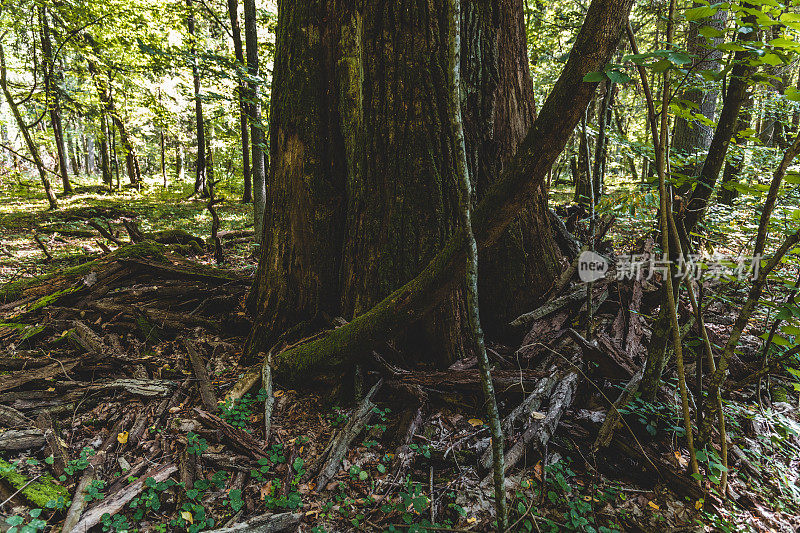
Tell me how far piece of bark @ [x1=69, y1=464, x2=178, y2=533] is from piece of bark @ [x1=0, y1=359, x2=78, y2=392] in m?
1.41

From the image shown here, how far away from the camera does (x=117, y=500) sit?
2.14 metres

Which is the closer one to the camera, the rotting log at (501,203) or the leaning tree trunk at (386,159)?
the rotting log at (501,203)

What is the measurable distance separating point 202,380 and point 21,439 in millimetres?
1105

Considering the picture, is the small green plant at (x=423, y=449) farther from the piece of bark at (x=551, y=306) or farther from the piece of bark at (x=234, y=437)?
the piece of bark at (x=551, y=306)

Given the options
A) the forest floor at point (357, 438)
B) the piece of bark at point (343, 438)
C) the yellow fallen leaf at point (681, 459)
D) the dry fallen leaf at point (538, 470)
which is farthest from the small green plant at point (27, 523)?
the yellow fallen leaf at point (681, 459)

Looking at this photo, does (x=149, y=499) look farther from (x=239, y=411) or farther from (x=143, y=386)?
(x=143, y=386)

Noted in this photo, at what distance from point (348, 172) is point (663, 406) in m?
2.96

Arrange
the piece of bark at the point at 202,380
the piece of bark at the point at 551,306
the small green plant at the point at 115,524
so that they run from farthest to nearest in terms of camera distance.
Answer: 1. the piece of bark at the point at 551,306
2. the piece of bark at the point at 202,380
3. the small green plant at the point at 115,524

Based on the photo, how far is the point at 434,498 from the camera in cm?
232

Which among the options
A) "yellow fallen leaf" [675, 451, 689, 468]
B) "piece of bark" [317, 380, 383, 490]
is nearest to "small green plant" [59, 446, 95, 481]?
"piece of bark" [317, 380, 383, 490]

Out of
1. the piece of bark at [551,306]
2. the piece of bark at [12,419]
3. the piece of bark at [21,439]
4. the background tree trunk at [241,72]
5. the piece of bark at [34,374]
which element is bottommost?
the piece of bark at [21,439]

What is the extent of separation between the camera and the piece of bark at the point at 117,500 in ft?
6.50

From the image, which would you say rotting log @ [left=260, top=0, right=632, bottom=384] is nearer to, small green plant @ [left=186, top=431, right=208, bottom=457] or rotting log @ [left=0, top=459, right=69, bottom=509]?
small green plant @ [left=186, top=431, right=208, bottom=457]

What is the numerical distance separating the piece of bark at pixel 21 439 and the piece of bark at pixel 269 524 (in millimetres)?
1422
